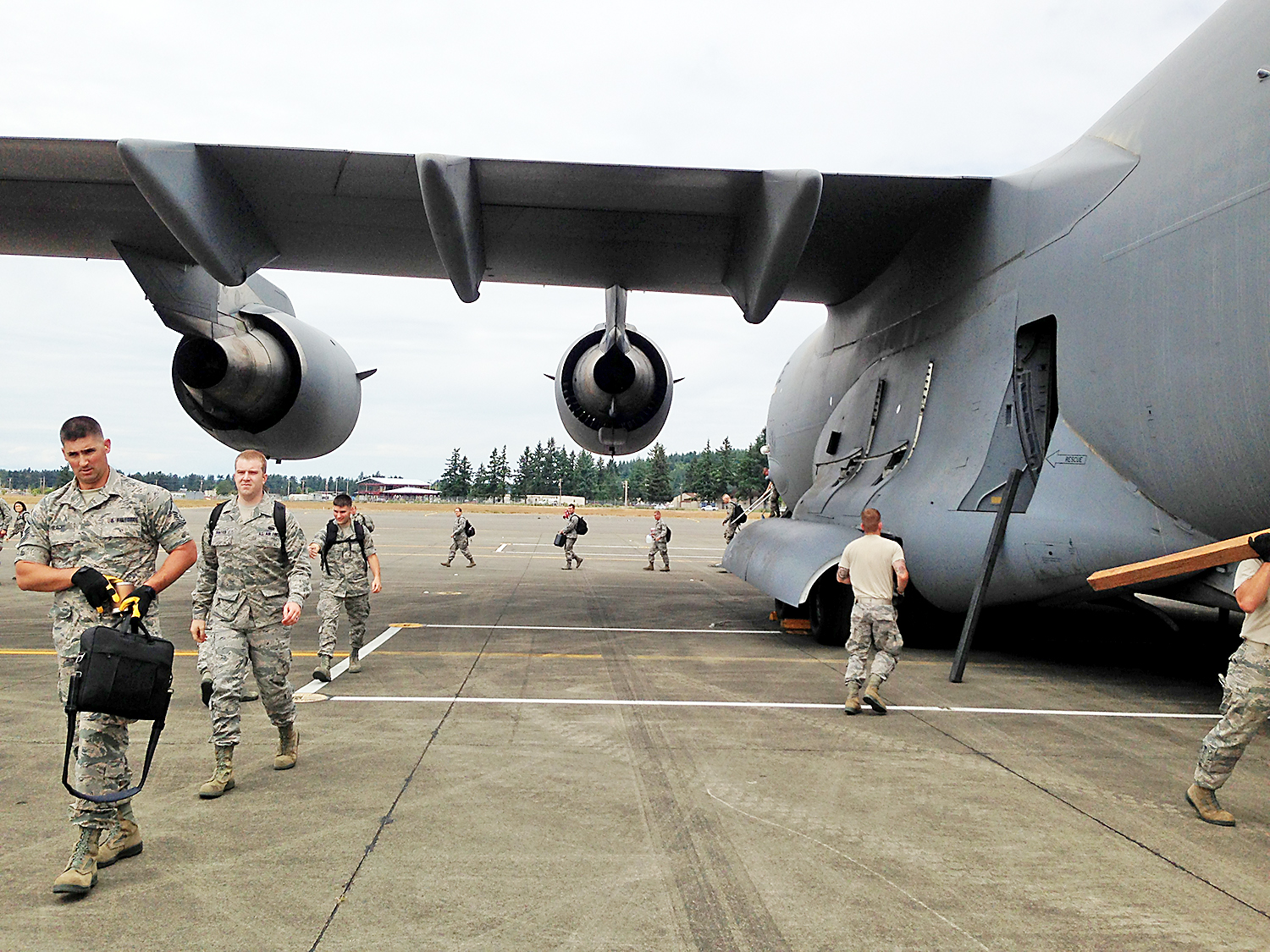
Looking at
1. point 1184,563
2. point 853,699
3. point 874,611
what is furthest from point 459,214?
point 1184,563

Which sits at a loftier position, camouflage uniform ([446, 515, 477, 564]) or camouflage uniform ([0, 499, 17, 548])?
camouflage uniform ([0, 499, 17, 548])

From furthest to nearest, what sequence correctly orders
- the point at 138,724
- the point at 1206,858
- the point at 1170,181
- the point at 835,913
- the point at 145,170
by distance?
the point at 145,170
the point at 1170,181
the point at 138,724
the point at 1206,858
the point at 835,913

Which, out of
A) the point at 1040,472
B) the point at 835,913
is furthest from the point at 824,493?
the point at 835,913

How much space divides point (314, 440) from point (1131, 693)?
991cm

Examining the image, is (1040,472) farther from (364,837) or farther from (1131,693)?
(364,837)

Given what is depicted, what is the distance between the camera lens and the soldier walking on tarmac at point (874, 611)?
21.0 feet

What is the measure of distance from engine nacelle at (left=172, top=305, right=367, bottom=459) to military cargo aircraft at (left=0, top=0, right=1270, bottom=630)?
0.04m

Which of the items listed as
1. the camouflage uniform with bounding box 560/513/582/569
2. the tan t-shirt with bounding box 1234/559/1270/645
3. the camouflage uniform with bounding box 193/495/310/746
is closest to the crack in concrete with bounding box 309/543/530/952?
the camouflage uniform with bounding box 193/495/310/746

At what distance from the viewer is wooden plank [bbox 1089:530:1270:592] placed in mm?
4387

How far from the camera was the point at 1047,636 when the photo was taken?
1030 centimetres

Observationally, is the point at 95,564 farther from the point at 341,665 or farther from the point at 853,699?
the point at 853,699

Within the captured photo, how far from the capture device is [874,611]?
6531 millimetres

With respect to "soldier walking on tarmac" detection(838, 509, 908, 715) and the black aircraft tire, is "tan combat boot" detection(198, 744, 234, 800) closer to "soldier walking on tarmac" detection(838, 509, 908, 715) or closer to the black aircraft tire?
"soldier walking on tarmac" detection(838, 509, 908, 715)

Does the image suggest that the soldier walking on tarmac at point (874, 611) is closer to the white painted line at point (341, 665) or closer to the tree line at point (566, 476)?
the white painted line at point (341, 665)
